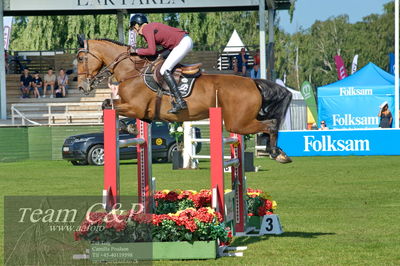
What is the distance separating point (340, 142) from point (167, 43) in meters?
20.1

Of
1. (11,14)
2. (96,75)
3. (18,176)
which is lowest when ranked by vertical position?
(18,176)

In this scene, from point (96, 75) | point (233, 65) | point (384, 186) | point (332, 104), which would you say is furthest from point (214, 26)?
point (96, 75)

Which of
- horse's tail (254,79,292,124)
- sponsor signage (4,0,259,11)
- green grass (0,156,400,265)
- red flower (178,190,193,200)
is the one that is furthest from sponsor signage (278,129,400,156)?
red flower (178,190,193,200)

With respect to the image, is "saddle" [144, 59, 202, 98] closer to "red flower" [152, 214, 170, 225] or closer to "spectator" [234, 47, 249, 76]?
"red flower" [152, 214, 170, 225]

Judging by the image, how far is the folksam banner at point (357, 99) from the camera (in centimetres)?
4222

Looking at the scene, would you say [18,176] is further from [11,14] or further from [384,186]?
[11,14]

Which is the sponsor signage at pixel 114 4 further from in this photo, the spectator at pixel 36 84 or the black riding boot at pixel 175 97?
the black riding boot at pixel 175 97

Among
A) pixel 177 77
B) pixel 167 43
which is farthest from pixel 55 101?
pixel 177 77

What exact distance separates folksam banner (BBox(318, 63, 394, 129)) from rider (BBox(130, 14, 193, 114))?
3177 cm

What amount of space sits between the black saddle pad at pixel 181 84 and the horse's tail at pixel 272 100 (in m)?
0.87

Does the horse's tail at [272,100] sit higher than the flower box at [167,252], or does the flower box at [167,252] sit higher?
Result: the horse's tail at [272,100]

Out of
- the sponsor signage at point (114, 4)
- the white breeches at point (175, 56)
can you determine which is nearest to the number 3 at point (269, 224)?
the white breeches at point (175, 56)

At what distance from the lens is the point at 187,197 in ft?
35.3

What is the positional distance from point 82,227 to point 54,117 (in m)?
25.6
